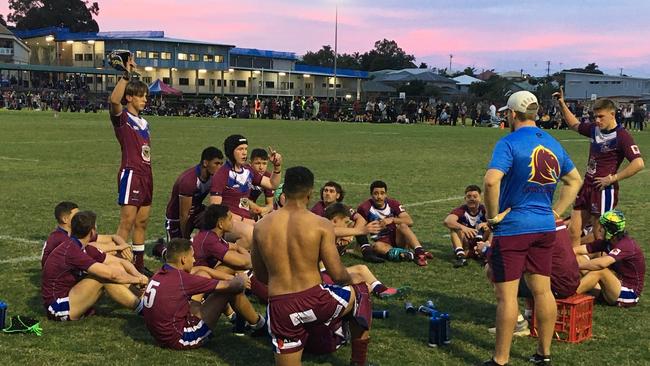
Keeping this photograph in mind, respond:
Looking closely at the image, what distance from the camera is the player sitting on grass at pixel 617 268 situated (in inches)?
258

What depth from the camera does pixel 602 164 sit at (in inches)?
322

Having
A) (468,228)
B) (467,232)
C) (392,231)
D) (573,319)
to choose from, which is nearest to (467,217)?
(468,228)

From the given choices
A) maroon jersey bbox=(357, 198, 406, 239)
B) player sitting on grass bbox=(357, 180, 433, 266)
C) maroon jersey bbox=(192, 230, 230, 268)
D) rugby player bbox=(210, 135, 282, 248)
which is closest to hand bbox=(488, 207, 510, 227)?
maroon jersey bbox=(192, 230, 230, 268)

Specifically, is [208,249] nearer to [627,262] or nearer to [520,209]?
[520,209]

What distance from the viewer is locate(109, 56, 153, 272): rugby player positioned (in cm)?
764

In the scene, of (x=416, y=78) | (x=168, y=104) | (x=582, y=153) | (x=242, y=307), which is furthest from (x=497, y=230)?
→ (x=416, y=78)

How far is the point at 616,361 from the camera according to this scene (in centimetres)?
538

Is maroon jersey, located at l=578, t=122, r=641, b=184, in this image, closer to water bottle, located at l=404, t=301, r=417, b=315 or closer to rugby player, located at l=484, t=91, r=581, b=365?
water bottle, located at l=404, t=301, r=417, b=315

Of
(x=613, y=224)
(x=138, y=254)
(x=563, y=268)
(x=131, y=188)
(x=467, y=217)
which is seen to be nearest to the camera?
(x=563, y=268)

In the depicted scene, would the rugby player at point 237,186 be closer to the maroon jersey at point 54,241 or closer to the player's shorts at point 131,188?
the player's shorts at point 131,188

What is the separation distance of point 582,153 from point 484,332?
70.9 feet

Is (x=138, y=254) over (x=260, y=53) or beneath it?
beneath

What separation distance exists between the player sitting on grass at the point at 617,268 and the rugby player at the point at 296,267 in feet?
9.90

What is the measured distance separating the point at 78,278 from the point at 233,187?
244cm
